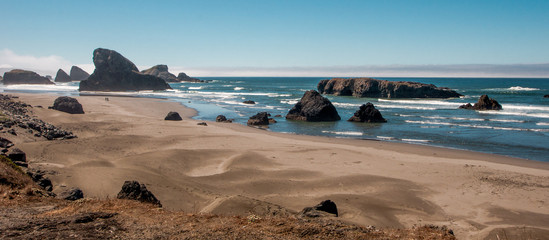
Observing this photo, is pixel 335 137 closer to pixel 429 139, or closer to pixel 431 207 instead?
pixel 429 139

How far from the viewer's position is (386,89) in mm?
71312

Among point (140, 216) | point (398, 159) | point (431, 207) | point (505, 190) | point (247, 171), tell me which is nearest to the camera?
point (140, 216)

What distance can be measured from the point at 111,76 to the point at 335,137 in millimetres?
84336

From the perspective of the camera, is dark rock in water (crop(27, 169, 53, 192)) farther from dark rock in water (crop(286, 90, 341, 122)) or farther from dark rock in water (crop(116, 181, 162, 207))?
dark rock in water (crop(286, 90, 341, 122))

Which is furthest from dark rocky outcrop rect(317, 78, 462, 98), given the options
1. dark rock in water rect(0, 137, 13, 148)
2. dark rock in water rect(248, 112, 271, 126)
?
dark rock in water rect(0, 137, 13, 148)

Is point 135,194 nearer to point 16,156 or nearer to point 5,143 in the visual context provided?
point 16,156

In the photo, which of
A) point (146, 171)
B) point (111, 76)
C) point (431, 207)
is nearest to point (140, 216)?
point (146, 171)

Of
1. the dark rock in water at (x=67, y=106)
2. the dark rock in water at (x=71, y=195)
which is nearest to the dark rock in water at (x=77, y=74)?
the dark rock in water at (x=67, y=106)

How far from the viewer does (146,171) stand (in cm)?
1330

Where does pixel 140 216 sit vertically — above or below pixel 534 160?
above

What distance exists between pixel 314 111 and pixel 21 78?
399 ft

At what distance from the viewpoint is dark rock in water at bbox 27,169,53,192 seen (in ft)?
Answer: 33.7

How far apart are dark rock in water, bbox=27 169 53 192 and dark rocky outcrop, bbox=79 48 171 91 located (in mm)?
85859

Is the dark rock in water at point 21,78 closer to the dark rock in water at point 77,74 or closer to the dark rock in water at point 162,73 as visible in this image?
the dark rock in water at point 162,73
